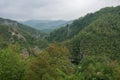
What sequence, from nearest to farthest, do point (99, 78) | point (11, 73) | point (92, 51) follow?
1. point (11, 73)
2. point (99, 78)
3. point (92, 51)

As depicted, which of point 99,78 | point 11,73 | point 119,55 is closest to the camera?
point 11,73

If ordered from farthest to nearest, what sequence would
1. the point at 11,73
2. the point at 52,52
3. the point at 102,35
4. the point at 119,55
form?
the point at 102,35 → the point at 119,55 → the point at 52,52 → the point at 11,73

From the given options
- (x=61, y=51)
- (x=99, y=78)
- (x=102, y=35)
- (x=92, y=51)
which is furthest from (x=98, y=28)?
(x=61, y=51)

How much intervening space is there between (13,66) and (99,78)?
3320cm

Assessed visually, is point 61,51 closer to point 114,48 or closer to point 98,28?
point 114,48

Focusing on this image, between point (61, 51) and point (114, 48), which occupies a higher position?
point (61, 51)

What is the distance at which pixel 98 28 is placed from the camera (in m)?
189

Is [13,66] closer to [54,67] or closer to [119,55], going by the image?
[54,67]

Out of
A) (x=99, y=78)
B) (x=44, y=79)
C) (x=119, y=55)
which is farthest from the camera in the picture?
(x=119, y=55)

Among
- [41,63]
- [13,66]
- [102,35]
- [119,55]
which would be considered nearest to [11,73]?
[13,66]

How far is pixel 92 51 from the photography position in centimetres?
16562

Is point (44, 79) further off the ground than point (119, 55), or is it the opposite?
point (44, 79)

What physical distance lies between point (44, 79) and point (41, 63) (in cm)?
244

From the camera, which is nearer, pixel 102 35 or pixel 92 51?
pixel 92 51
